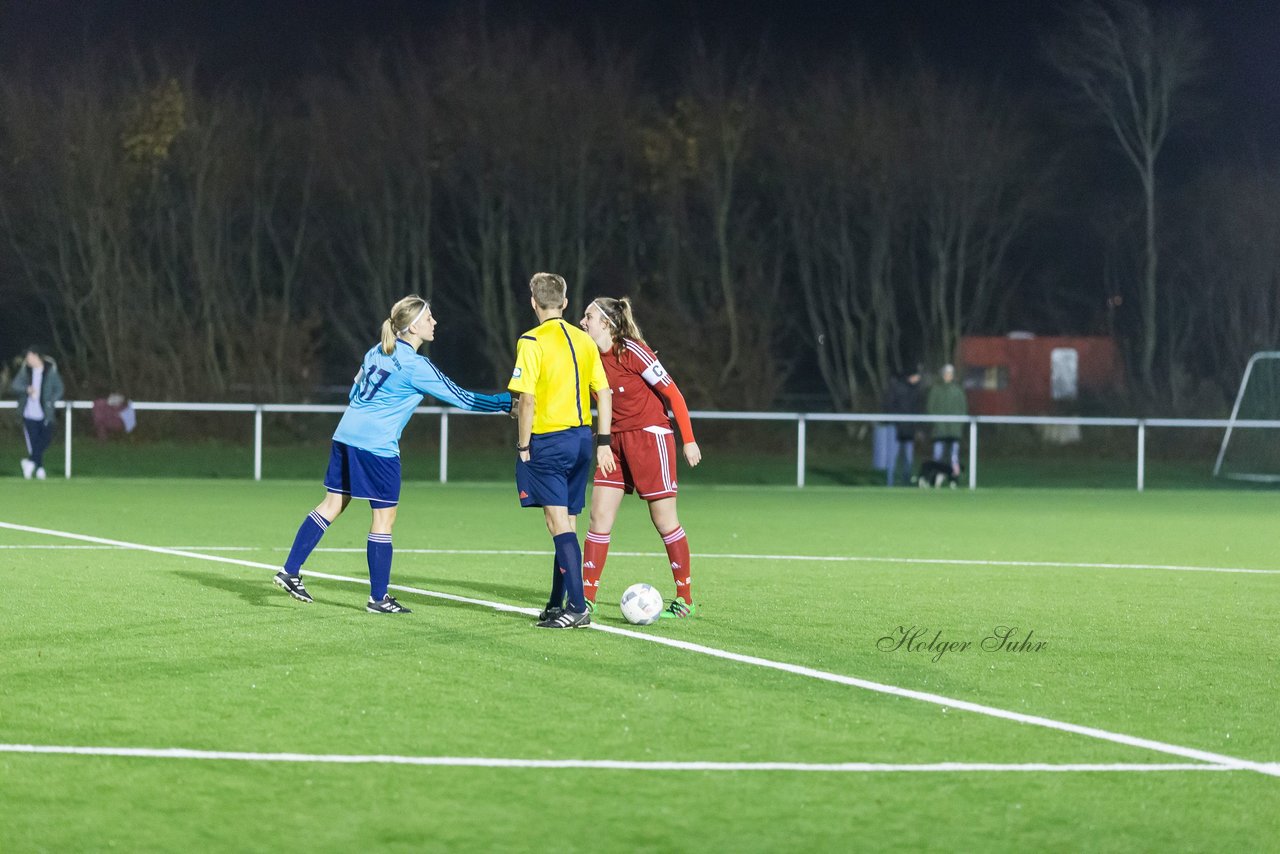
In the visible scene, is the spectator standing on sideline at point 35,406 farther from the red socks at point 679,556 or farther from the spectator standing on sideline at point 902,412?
the red socks at point 679,556

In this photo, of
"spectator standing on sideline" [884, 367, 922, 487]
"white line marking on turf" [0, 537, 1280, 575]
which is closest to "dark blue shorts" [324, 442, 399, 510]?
"white line marking on turf" [0, 537, 1280, 575]

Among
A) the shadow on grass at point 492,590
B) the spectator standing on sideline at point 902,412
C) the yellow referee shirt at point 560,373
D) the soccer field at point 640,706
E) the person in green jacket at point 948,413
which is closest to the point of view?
the soccer field at point 640,706

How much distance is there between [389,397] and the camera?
9469 millimetres

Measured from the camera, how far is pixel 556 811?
196 inches

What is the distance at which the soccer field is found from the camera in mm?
4887

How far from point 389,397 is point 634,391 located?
142 centimetres

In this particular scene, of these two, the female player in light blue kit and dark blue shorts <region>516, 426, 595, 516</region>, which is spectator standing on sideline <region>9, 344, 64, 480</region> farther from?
dark blue shorts <region>516, 426, 595, 516</region>

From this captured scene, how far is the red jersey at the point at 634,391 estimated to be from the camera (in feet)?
30.3

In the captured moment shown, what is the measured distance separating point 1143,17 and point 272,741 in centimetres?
3783

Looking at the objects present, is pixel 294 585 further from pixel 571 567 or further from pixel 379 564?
pixel 571 567

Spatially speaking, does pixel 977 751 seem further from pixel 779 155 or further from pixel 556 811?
pixel 779 155

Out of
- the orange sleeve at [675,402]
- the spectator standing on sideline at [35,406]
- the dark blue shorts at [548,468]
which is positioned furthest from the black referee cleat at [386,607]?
the spectator standing on sideline at [35,406]

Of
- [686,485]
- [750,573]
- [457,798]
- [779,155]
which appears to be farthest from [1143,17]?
[457,798]

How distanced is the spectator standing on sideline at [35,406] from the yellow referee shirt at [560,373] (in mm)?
16224
